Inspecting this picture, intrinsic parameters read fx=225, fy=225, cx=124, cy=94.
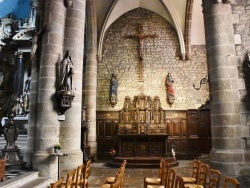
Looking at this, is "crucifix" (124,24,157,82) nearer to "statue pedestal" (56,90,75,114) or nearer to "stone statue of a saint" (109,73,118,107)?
"stone statue of a saint" (109,73,118,107)

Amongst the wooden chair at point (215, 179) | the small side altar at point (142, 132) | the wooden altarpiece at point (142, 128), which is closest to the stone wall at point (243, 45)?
the wooden chair at point (215, 179)

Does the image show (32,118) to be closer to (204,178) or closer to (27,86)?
(204,178)

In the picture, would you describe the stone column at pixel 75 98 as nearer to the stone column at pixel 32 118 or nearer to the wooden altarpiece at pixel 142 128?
the stone column at pixel 32 118

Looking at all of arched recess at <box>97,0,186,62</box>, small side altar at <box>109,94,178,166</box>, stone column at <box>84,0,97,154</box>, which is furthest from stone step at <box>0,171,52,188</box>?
arched recess at <box>97,0,186,62</box>

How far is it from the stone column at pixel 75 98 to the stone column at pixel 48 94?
0.74ft

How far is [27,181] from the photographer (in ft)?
15.7

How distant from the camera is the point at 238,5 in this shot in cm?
613

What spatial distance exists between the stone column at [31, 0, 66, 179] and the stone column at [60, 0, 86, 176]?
0.23 m

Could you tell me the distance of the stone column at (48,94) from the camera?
5477mm

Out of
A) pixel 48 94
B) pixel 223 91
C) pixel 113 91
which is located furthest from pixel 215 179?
pixel 113 91

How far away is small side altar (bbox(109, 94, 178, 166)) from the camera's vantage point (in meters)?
10.2

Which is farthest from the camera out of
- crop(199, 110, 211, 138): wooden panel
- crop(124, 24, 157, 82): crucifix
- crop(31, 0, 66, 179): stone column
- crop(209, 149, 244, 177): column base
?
crop(124, 24, 157, 82): crucifix

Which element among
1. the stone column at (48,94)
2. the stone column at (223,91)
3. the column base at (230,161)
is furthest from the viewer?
the stone column at (48,94)

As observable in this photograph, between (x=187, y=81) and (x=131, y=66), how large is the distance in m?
3.38
